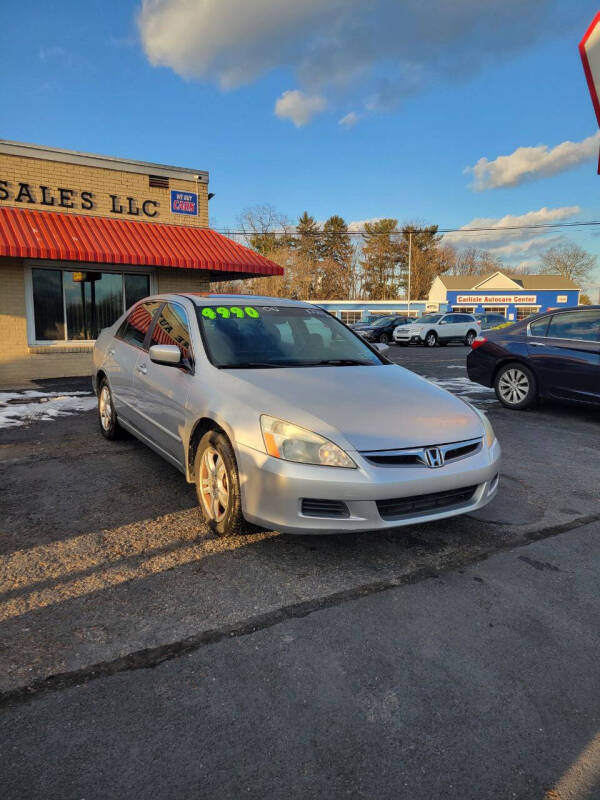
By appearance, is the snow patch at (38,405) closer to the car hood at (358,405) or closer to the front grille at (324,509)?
the car hood at (358,405)

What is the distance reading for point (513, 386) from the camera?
833 cm

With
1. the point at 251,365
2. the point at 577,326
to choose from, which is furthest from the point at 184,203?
the point at 251,365

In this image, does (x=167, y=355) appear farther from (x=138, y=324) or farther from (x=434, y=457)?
(x=434, y=457)

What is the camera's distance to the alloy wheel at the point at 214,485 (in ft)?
Result: 11.2

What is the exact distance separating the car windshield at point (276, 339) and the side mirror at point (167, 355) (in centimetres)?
23

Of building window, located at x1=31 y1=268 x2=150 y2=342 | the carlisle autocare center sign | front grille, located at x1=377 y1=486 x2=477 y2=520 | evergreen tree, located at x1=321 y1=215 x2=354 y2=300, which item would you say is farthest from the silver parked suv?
evergreen tree, located at x1=321 y1=215 x2=354 y2=300

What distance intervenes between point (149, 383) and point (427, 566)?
2.66 meters

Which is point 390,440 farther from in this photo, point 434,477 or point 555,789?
point 555,789

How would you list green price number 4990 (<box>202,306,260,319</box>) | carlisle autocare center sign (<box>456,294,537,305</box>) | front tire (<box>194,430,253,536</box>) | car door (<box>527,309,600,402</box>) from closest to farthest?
front tire (<box>194,430,253,536</box>) < green price number 4990 (<box>202,306,260,319</box>) < car door (<box>527,309,600,402</box>) < carlisle autocare center sign (<box>456,294,537,305</box>)

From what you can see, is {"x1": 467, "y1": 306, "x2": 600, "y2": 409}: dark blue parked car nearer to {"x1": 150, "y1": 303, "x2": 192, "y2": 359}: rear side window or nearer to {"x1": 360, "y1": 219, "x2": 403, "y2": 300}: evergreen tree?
{"x1": 150, "y1": 303, "x2": 192, "y2": 359}: rear side window

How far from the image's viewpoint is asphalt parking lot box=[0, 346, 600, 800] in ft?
5.82

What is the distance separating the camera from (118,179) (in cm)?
1241

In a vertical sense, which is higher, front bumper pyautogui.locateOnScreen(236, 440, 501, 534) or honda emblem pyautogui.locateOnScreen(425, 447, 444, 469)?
honda emblem pyautogui.locateOnScreen(425, 447, 444, 469)

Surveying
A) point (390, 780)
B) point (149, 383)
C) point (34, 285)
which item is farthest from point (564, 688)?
point (34, 285)
